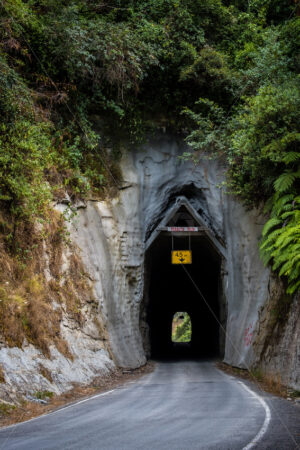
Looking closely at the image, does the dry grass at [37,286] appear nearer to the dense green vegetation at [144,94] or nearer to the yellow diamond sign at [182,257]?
the dense green vegetation at [144,94]

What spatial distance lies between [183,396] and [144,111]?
13049 mm

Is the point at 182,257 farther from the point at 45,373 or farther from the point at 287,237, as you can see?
the point at 45,373

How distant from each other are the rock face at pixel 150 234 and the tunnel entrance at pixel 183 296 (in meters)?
2.41

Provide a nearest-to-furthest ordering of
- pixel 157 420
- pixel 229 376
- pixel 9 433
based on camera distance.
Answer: pixel 9 433 → pixel 157 420 → pixel 229 376

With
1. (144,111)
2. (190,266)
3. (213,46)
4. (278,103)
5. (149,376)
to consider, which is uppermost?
(213,46)

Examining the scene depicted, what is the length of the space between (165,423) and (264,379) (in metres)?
7.23

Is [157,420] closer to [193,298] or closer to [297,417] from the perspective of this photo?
[297,417]

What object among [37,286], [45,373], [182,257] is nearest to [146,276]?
[182,257]

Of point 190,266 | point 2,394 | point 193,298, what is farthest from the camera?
point 193,298

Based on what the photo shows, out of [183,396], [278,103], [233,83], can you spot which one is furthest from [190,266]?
[183,396]

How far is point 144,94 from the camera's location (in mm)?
19188

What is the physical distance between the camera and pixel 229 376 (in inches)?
599

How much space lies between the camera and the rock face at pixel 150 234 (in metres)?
16.3

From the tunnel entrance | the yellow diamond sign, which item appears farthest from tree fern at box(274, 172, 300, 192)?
the tunnel entrance
